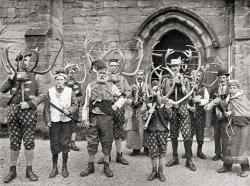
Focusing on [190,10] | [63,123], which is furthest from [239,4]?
[63,123]

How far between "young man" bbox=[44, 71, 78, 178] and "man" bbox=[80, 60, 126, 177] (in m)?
0.30

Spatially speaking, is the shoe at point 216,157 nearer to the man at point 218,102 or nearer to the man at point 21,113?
the man at point 218,102

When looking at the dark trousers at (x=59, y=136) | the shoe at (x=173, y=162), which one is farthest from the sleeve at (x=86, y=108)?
the shoe at (x=173, y=162)

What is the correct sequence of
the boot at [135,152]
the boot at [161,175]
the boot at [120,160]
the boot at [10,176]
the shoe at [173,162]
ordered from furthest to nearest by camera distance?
the boot at [135,152] < the boot at [120,160] < the shoe at [173,162] < the boot at [161,175] < the boot at [10,176]

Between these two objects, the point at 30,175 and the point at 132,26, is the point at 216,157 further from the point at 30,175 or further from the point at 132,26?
the point at 132,26

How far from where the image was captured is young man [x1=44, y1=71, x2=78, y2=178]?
18.7 ft

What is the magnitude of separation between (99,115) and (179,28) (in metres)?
5.10

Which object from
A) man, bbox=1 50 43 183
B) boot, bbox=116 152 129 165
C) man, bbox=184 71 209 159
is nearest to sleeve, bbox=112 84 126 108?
boot, bbox=116 152 129 165

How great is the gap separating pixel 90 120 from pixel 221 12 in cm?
574

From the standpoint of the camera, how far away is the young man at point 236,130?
6016 mm

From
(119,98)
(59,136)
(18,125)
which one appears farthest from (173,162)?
(18,125)

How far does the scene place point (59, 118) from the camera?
5.71 metres

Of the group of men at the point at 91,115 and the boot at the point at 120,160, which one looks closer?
the group of men at the point at 91,115

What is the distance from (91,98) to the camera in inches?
229
